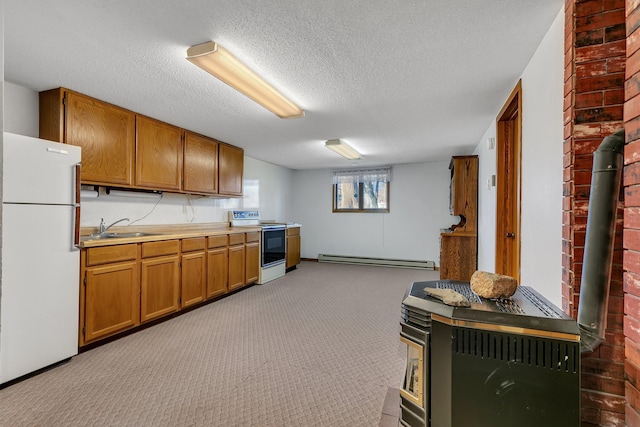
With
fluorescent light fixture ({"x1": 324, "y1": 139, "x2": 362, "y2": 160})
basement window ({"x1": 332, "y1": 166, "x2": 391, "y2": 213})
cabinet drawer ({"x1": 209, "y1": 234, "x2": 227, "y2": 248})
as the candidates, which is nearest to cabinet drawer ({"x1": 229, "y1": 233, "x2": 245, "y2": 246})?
cabinet drawer ({"x1": 209, "y1": 234, "x2": 227, "y2": 248})

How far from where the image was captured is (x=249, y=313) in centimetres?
343

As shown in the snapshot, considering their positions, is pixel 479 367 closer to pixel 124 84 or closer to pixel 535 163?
pixel 535 163

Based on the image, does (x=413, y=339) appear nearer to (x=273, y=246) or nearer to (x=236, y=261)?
(x=236, y=261)

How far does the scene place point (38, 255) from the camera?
6.96 ft

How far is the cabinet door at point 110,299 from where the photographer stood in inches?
96.7


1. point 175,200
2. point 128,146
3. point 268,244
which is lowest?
point 268,244

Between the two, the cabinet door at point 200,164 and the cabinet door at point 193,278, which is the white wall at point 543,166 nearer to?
the cabinet door at point 193,278

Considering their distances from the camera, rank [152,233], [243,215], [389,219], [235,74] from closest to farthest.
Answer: [235,74]
[152,233]
[243,215]
[389,219]

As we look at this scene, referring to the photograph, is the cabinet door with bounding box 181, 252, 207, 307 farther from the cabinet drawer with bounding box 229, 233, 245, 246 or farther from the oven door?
the oven door

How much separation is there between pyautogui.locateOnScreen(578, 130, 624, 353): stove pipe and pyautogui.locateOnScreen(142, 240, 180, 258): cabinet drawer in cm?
325

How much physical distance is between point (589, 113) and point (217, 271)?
380 centimetres

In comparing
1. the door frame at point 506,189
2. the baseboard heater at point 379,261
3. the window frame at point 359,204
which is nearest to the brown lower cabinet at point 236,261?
the baseboard heater at point 379,261

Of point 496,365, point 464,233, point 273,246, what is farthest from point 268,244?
point 496,365

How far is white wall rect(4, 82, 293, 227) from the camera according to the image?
2545 mm
